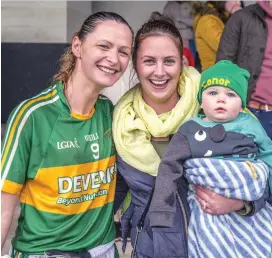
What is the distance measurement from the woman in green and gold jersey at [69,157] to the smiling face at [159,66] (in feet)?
0.40

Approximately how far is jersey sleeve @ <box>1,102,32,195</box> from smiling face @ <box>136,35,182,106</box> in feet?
1.95

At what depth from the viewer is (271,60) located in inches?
170

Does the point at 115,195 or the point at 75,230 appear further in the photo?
the point at 115,195

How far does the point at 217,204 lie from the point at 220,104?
16.9 inches

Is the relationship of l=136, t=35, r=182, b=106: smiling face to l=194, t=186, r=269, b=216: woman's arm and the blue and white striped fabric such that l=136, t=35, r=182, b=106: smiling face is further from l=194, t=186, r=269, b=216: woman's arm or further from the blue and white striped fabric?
l=194, t=186, r=269, b=216: woman's arm

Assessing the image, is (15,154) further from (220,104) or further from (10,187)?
(220,104)

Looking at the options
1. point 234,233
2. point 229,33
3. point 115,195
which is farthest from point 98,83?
point 229,33

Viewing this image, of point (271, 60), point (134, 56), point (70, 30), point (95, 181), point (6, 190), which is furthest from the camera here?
point (70, 30)

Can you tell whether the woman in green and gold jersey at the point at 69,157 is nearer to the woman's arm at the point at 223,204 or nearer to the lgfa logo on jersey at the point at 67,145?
the lgfa logo on jersey at the point at 67,145

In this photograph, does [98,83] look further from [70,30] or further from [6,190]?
[70,30]

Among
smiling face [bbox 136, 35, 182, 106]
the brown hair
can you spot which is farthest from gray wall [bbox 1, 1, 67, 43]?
smiling face [bbox 136, 35, 182, 106]

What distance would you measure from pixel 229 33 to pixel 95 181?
7.20 feet

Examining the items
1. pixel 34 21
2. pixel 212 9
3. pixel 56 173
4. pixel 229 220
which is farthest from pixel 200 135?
pixel 34 21

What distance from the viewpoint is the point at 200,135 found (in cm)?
255
